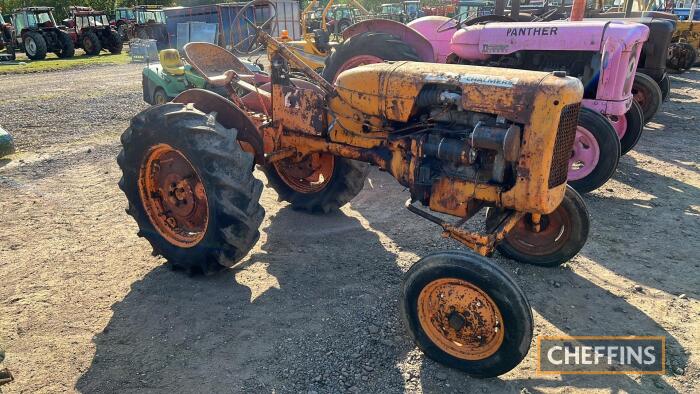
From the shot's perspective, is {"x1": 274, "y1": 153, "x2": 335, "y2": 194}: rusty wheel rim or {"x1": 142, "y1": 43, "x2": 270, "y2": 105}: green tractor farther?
{"x1": 142, "y1": 43, "x2": 270, "y2": 105}: green tractor

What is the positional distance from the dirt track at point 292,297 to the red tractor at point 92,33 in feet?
59.9

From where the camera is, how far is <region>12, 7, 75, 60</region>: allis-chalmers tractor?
1923cm

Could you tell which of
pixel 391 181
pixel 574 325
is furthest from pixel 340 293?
pixel 391 181

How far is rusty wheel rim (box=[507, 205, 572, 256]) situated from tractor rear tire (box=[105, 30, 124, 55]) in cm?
2254

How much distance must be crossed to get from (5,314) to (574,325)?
3735 millimetres

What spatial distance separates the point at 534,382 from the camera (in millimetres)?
2750

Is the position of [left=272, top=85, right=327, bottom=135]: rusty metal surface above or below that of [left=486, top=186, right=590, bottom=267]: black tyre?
above

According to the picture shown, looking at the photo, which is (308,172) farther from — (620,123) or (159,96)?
(159,96)

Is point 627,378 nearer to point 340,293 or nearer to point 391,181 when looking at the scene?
point 340,293

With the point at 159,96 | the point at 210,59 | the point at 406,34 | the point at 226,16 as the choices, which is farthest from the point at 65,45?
the point at 406,34

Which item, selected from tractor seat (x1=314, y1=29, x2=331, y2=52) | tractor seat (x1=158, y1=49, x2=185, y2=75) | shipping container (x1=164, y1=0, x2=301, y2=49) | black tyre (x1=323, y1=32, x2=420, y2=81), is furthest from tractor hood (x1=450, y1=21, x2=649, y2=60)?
shipping container (x1=164, y1=0, x2=301, y2=49)

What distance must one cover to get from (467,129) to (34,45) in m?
21.2

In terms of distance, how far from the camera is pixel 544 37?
5.82m

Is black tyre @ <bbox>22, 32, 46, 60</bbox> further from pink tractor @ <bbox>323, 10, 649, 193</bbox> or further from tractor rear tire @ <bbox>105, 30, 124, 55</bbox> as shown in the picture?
pink tractor @ <bbox>323, 10, 649, 193</bbox>
